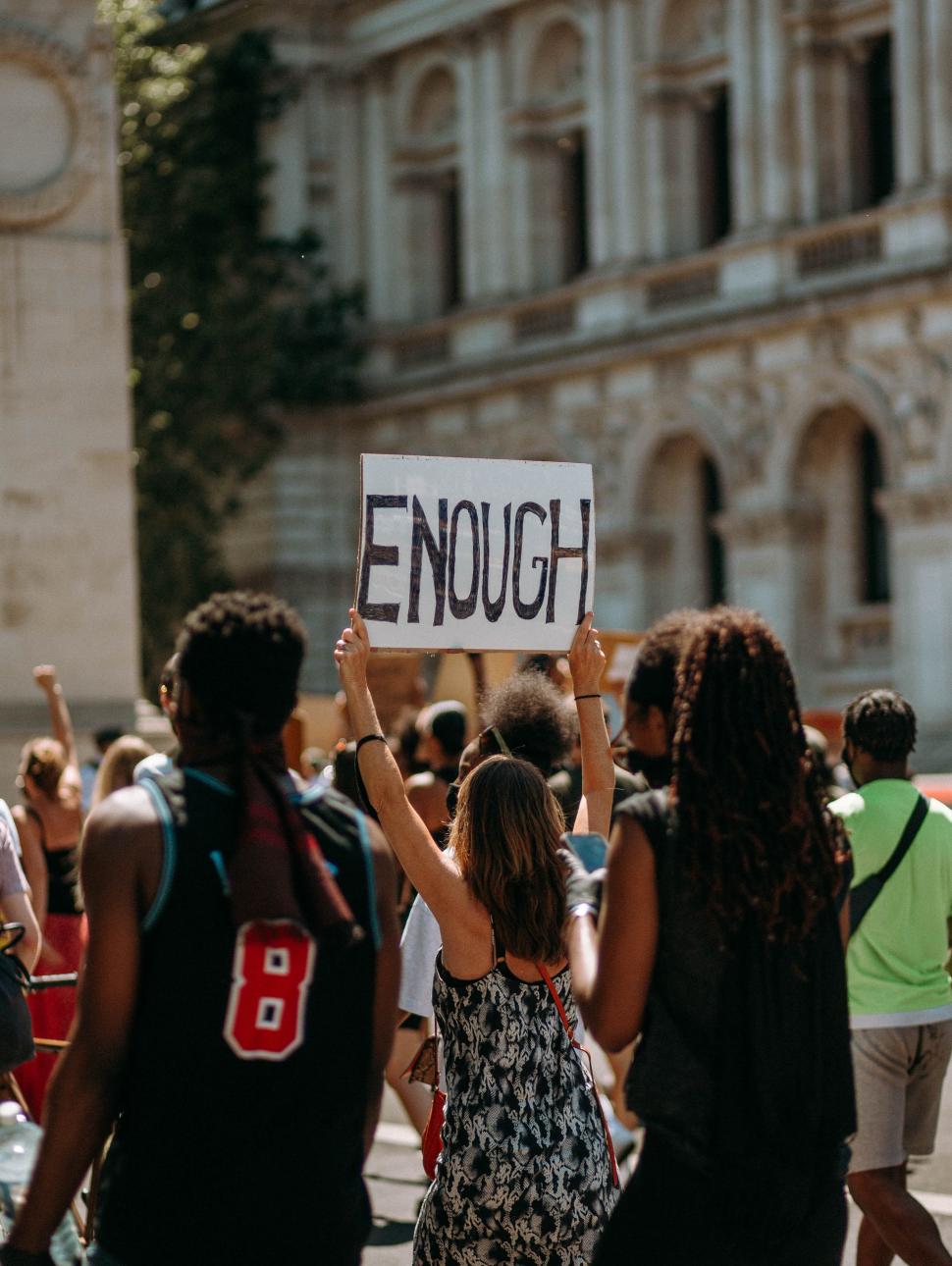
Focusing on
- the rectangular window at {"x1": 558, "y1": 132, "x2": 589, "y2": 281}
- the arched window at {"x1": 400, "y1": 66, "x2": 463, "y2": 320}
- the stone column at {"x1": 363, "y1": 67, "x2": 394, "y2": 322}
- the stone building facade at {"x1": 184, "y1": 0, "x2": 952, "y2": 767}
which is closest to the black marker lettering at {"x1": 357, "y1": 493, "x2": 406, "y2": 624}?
the stone building facade at {"x1": 184, "y1": 0, "x2": 952, "y2": 767}

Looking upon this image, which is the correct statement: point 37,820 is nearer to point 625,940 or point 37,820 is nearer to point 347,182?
point 625,940

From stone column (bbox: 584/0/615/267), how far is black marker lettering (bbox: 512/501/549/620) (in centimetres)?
2489

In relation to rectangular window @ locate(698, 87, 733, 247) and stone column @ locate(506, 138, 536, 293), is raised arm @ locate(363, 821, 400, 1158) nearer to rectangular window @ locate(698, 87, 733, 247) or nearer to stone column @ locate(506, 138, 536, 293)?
rectangular window @ locate(698, 87, 733, 247)

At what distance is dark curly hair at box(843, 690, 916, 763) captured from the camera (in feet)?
20.3

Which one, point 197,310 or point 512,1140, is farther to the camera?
point 197,310

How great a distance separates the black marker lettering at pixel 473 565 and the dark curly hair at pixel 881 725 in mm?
1089

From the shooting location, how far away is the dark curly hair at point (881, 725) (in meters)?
6.18

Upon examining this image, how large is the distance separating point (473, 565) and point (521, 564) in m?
0.13

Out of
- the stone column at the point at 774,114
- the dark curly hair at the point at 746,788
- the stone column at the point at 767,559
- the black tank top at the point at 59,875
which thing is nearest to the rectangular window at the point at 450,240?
the stone column at the point at 774,114

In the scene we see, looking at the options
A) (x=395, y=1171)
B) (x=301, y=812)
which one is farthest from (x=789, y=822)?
(x=395, y=1171)

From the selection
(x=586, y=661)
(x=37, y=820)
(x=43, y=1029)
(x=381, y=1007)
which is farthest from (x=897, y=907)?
(x=37, y=820)

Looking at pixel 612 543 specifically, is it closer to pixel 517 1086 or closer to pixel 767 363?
pixel 767 363

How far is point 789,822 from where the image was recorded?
3936 millimetres

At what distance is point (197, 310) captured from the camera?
30.7 m
